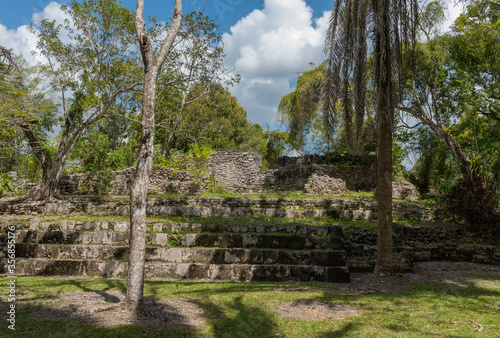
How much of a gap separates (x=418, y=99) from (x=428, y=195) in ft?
18.3

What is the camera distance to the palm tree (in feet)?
20.4

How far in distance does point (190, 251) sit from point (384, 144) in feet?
15.2

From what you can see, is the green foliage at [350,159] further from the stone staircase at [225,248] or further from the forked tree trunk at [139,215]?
the forked tree trunk at [139,215]

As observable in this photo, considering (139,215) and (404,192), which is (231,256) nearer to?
(139,215)

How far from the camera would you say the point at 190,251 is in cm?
710

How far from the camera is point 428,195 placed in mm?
15523

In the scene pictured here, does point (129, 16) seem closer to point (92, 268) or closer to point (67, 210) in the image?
point (67, 210)

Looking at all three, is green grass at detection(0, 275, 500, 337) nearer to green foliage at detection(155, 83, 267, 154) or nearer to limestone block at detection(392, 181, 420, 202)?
limestone block at detection(392, 181, 420, 202)

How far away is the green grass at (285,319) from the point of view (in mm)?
3701

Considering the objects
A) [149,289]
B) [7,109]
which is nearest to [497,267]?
[149,289]

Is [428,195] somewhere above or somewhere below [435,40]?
below

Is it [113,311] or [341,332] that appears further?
[113,311]

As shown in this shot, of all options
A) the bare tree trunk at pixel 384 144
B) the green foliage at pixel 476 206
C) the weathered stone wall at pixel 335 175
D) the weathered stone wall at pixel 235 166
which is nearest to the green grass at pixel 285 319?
the bare tree trunk at pixel 384 144

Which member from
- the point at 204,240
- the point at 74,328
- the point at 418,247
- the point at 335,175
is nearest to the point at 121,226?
the point at 204,240
